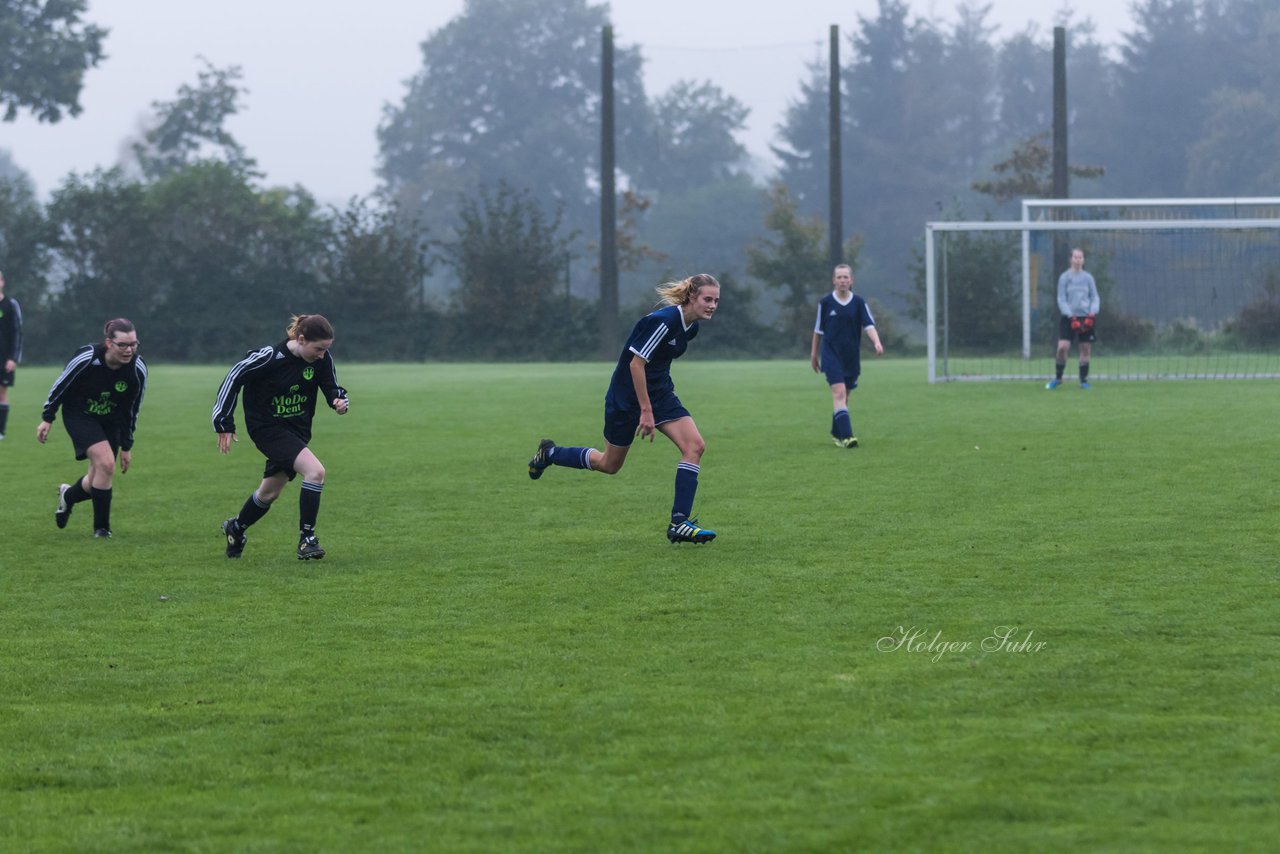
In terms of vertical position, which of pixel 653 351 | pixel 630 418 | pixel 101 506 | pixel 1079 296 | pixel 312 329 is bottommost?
pixel 101 506

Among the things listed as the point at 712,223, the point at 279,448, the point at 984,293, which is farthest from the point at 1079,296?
the point at 712,223

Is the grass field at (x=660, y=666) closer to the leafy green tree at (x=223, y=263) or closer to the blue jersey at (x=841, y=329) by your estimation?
the blue jersey at (x=841, y=329)

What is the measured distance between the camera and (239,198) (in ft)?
154

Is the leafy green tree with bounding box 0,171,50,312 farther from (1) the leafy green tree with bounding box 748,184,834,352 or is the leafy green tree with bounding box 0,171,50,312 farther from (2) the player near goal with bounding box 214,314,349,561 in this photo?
(2) the player near goal with bounding box 214,314,349,561

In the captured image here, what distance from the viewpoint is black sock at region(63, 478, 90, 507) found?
10.3 m

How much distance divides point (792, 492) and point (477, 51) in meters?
76.3

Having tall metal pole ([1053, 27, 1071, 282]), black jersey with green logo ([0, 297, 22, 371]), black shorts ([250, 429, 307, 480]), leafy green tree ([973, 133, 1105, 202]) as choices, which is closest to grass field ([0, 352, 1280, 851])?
black shorts ([250, 429, 307, 480])

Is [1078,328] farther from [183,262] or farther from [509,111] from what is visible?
[509,111]

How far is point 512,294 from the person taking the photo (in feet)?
145

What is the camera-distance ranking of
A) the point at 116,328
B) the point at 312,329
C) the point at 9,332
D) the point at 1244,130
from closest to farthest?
the point at 312,329, the point at 116,328, the point at 9,332, the point at 1244,130

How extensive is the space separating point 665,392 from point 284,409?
2.14 meters

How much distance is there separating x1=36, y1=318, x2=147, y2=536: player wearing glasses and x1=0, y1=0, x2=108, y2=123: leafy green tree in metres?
46.1

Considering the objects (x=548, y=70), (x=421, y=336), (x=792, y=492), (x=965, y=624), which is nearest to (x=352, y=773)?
(x=965, y=624)

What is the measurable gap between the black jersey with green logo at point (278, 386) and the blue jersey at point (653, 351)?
158cm
